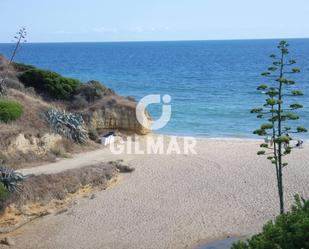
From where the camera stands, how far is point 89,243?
52.3ft

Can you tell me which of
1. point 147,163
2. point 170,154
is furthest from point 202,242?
point 170,154

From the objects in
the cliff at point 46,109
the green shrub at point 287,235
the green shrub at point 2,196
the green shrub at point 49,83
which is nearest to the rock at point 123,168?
the cliff at point 46,109

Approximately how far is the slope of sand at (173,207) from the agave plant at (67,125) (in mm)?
2579

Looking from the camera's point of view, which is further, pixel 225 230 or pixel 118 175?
pixel 118 175

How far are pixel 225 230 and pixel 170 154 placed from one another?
31.5ft

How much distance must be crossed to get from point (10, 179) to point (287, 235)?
11571mm

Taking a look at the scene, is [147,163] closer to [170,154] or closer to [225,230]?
[170,154]

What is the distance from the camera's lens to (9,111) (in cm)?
2384

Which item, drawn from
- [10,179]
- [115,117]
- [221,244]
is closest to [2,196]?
[10,179]

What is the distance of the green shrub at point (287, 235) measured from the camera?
861 cm

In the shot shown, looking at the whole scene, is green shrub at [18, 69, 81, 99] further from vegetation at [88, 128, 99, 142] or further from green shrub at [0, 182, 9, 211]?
green shrub at [0, 182, 9, 211]

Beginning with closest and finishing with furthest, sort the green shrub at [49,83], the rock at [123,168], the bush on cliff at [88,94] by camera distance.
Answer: the rock at [123,168] → the bush on cliff at [88,94] → the green shrub at [49,83]

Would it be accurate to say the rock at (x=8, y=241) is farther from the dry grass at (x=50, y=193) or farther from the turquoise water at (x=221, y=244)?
the turquoise water at (x=221, y=244)

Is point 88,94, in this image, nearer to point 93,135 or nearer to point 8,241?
point 93,135
